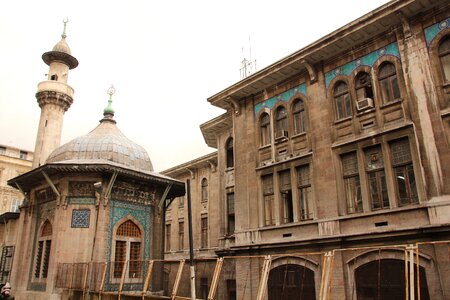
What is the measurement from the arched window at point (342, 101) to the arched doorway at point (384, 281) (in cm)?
574

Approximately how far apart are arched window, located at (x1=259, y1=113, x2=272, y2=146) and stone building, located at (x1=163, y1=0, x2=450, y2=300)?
0.05m

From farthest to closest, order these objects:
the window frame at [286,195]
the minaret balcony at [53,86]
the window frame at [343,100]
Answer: the minaret balcony at [53,86], the window frame at [286,195], the window frame at [343,100]

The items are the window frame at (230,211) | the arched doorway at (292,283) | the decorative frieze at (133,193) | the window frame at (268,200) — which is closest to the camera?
the arched doorway at (292,283)

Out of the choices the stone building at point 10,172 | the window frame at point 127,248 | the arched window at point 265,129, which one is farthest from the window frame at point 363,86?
the stone building at point 10,172

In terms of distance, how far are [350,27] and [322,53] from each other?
162 cm

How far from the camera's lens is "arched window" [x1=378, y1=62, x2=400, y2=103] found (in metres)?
14.1

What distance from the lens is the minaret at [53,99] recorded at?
32.4m

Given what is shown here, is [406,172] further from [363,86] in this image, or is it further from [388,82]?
[363,86]

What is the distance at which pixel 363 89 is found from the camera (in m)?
15.0

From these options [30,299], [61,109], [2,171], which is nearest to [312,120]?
[30,299]

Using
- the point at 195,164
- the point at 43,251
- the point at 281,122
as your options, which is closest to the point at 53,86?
the point at 195,164

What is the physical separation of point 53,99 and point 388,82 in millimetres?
28476

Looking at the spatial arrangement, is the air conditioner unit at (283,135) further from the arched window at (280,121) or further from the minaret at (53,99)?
the minaret at (53,99)

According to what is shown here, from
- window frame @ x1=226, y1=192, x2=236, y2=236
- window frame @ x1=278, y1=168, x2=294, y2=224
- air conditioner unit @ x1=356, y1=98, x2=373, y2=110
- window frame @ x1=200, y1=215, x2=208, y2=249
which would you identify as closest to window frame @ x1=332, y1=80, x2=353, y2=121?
air conditioner unit @ x1=356, y1=98, x2=373, y2=110
